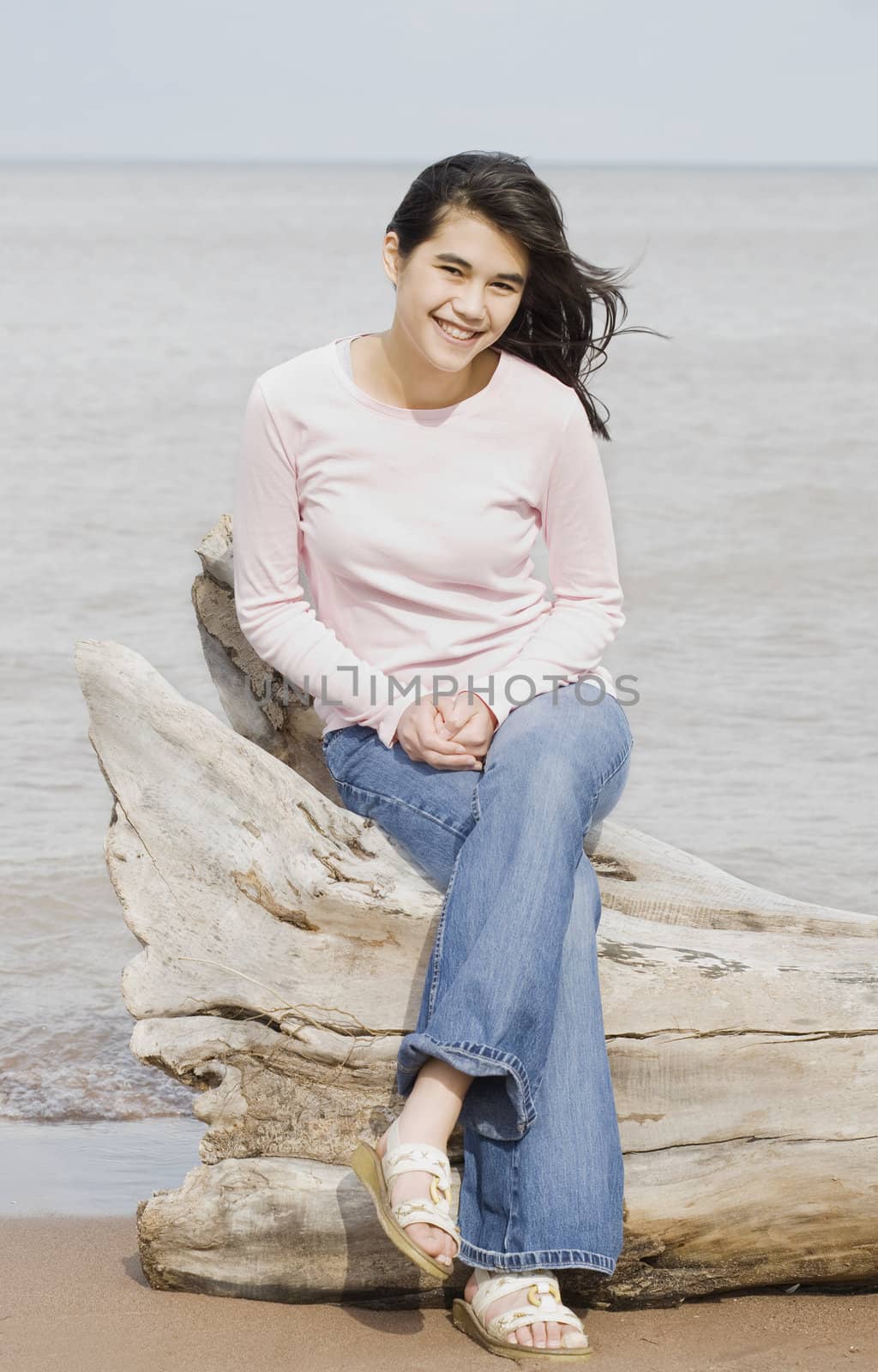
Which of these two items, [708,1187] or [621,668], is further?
[621,668]

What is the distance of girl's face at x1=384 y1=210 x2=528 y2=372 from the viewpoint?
314cm

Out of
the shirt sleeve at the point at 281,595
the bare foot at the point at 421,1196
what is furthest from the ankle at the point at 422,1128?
the shirt sleeve at the point at 281,595

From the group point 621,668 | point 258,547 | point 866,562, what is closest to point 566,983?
point 258,547

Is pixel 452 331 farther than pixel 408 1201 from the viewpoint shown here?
Yes

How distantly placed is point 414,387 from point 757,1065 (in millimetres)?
1517

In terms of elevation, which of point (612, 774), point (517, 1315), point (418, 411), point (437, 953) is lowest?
point (517, 1315)

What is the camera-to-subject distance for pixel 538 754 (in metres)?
2.91

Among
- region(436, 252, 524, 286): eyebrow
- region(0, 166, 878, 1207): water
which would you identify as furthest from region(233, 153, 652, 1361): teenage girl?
region(0, 166, 878, 1207): water

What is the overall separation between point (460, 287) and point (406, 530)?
0.50 metres

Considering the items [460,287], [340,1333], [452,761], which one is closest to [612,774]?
[452,761]

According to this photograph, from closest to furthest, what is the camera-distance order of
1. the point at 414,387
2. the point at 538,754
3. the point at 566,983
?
1. the point at 566,983
2. the point at 538,754
3. the point at 414,387

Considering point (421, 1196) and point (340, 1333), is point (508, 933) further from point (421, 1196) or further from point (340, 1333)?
point (340, 1333)

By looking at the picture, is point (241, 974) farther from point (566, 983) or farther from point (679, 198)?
point (679, 198)

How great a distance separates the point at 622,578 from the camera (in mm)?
9438
